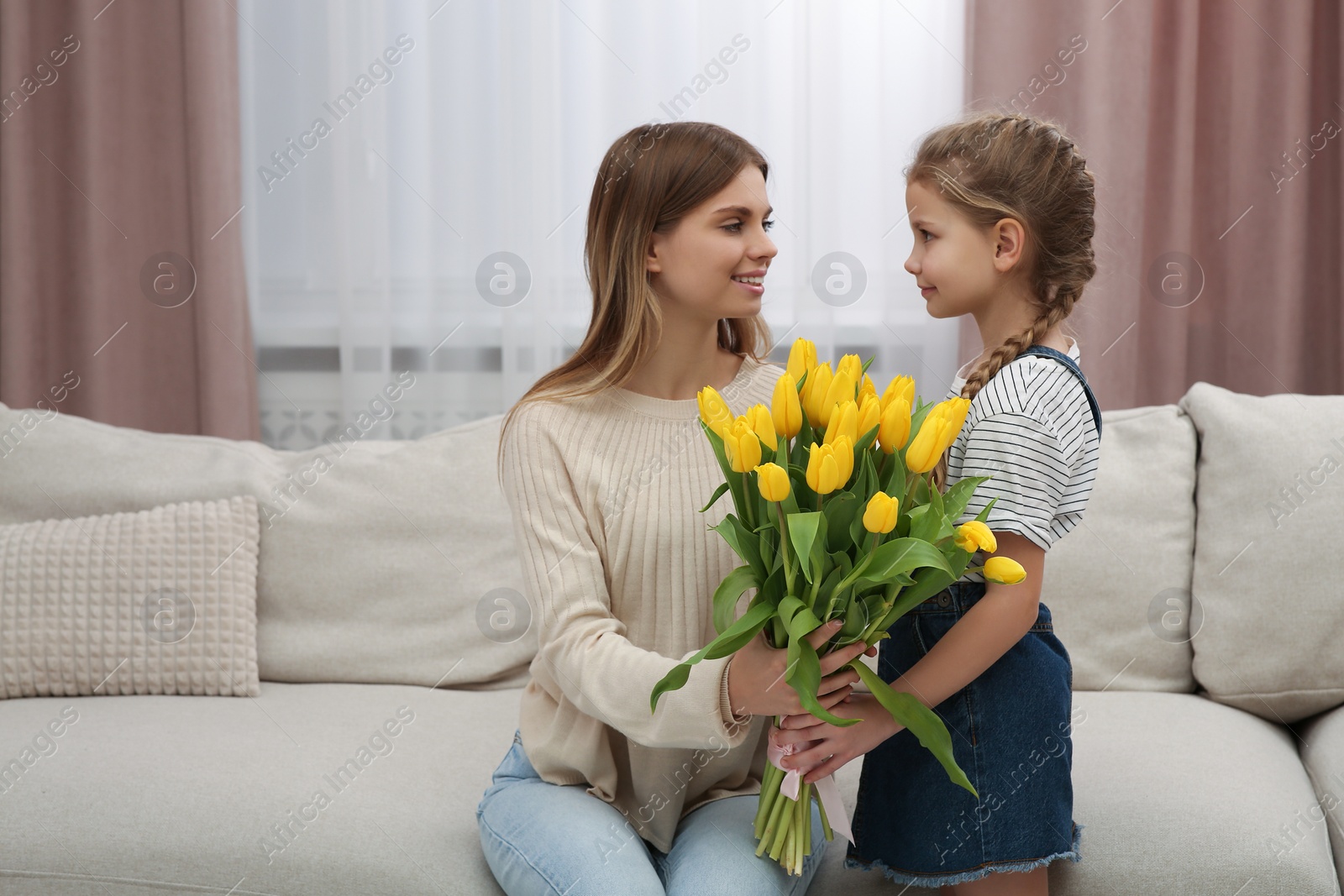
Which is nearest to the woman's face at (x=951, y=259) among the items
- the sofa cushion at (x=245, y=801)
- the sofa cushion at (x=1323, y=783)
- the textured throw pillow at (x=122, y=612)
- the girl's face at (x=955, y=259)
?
the girl's face at (x=955, y=259)

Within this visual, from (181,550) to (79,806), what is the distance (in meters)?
0.50

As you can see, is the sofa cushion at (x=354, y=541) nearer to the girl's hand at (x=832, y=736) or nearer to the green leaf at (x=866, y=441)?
the girl's hand at (x=832, y=736)

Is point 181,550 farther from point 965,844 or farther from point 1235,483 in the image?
point 1235,483

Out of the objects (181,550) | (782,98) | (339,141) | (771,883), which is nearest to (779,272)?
(782,98)

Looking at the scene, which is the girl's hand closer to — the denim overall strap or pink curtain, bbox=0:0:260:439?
the denim overall strap

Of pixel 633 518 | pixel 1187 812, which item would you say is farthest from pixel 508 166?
pixel 1187 812

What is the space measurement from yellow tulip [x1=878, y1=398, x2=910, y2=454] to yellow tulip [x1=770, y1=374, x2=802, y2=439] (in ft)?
0.25

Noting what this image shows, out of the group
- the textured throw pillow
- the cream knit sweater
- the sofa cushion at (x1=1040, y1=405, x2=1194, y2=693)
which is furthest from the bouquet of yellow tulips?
the textured throw pillow

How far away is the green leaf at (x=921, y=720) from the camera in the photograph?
0.97m

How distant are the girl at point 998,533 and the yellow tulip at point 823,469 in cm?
20

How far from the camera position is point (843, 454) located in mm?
882

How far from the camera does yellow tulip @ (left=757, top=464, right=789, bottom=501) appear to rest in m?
0.88

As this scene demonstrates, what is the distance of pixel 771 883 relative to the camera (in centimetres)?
110

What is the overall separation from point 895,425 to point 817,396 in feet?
0.26
